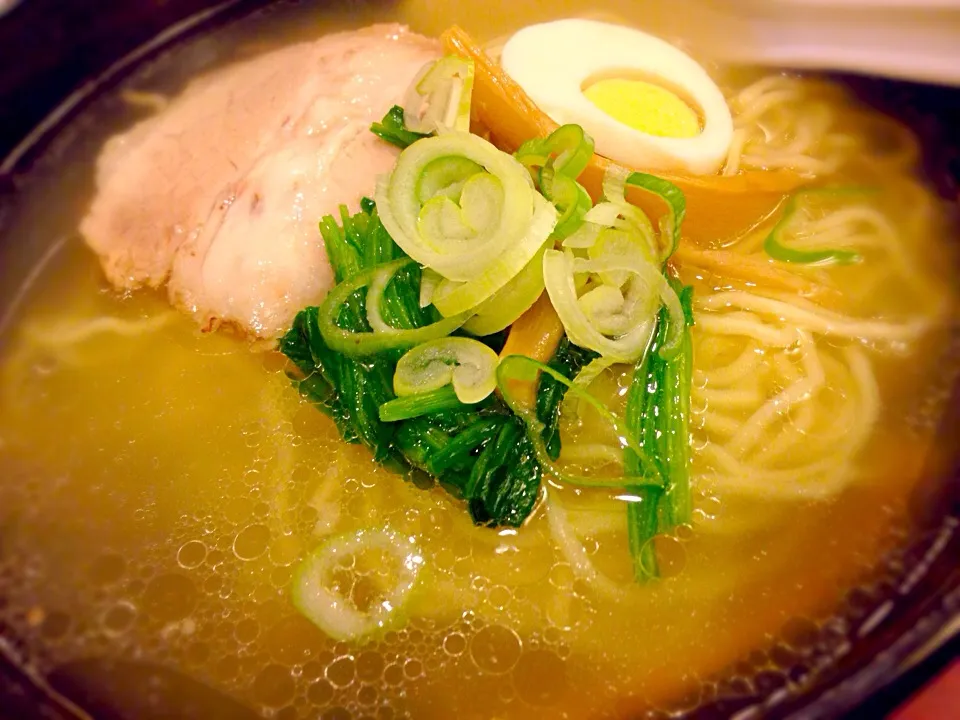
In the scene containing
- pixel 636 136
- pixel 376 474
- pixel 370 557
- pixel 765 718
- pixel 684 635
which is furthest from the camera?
pixel 636 136

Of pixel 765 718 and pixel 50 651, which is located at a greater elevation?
pixel 50 651

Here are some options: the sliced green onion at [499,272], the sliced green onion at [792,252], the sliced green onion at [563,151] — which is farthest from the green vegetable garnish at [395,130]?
the sliced green onion at [792,252]

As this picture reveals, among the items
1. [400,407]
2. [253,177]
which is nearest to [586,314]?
[400,407]

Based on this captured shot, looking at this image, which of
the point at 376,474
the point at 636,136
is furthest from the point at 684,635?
the point at 636,136

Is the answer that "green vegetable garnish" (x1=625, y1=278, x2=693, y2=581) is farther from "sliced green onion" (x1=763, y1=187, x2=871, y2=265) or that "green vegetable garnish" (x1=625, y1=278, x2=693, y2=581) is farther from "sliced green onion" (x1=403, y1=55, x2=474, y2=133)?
"sliced green onion" (x1=403, y1=55, x2=474, y2=133)

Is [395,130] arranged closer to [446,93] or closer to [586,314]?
[446,93]

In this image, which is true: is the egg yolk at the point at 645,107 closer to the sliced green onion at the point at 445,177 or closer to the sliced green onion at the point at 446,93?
the sliced green onion at the point at 446,93

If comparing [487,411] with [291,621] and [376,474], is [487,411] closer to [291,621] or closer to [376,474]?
[376,474]

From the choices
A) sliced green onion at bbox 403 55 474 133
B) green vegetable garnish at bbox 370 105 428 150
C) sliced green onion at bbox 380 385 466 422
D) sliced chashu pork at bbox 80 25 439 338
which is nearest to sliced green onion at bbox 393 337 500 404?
sliced green onion at bbox 380 385 466 422
